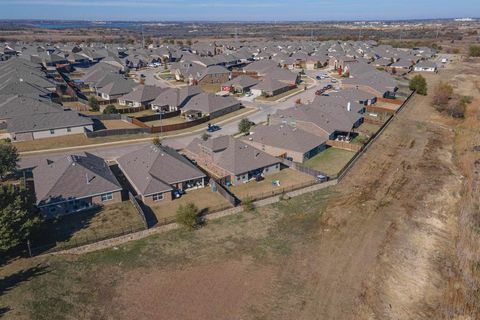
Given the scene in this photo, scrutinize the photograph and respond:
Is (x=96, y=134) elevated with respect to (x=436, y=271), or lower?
elevated

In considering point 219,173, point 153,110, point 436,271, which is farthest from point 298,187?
point 153,110

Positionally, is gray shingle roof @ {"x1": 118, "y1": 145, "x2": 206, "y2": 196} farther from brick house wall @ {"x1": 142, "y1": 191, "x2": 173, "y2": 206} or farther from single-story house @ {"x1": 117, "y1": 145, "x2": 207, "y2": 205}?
brick house wall @ {"x1": 142, "y1": 191, "x2": 173, "y2": 206}

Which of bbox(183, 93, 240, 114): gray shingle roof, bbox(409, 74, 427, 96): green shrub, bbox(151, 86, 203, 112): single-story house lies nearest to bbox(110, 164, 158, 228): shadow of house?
bbox(183, 93, 240, 114): gray shingle roof

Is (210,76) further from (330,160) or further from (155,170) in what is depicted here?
(155,170)

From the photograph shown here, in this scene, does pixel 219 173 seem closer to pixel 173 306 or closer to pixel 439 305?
pixel 173 306

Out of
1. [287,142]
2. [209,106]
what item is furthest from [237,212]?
[209,106]

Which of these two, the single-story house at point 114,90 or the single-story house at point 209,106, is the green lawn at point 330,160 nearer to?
the single-story house at point 209,106
